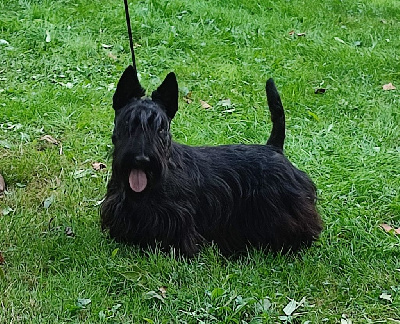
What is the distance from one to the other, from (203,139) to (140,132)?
6.92 feet

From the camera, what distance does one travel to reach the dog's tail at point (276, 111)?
152 inches

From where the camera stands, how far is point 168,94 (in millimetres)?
3424

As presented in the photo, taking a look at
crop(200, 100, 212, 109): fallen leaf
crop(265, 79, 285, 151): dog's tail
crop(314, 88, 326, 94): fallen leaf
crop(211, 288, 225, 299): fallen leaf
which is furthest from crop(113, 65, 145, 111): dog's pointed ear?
crop(314, 88, 326, 94): fallen leaf

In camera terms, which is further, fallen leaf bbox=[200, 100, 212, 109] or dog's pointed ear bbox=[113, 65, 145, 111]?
fallen leaf bbox=[200, 100, 212, 109]

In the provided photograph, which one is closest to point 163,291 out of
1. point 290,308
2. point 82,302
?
point 82,302

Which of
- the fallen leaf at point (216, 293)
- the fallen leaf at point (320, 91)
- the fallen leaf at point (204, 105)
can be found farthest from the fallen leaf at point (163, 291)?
the fallen leaf at point (320, 91)

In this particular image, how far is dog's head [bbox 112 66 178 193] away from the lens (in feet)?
10.5

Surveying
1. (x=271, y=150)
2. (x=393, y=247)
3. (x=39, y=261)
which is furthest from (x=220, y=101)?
(x=39, y=261)

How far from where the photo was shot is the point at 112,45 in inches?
276

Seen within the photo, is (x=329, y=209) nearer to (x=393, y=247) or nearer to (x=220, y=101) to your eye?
(x=393, y=247)

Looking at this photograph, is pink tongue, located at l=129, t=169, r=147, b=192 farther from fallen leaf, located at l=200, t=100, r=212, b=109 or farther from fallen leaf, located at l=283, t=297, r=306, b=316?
fallen leaf, located at l=200, t=100, r=212, b=109

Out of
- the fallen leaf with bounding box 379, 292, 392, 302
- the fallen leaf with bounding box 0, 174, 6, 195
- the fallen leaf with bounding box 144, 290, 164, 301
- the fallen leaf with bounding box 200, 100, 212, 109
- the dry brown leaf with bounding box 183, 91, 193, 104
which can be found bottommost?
the fallen leaf with bounding box 379, 292, 392, 302

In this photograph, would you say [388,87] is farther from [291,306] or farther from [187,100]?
[291,306]

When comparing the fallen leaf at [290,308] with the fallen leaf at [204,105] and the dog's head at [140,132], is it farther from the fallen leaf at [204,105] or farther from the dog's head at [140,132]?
the fallen leaf at [204,105]
